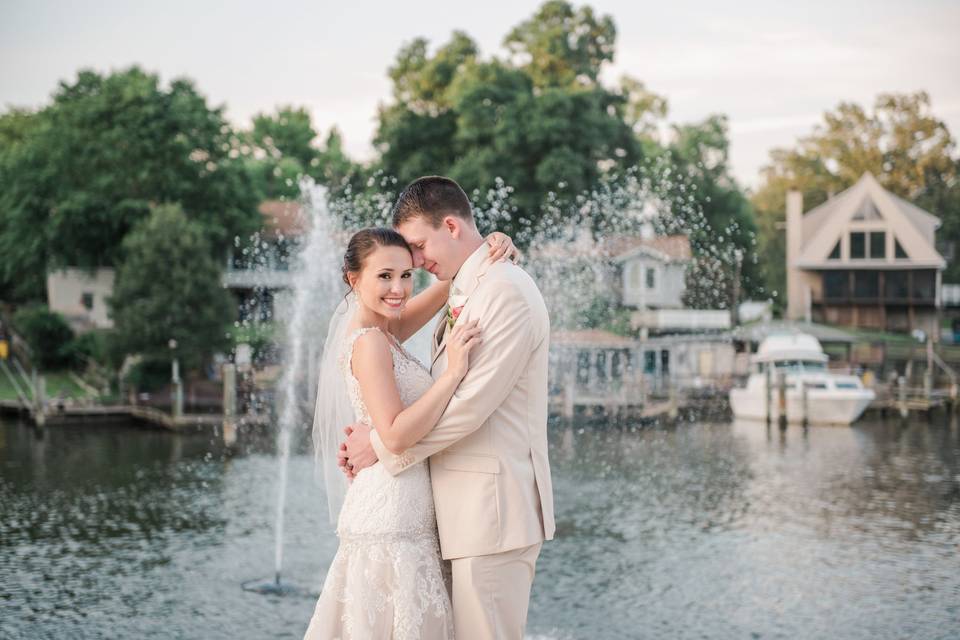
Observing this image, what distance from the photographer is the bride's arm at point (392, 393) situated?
418cm

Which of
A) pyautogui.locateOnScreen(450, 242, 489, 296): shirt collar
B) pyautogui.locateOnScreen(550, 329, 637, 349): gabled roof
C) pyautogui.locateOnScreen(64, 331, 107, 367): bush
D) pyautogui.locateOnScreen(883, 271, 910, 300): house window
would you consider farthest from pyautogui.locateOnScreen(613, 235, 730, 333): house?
pyautogui.locateOnScreen(450, 242, 489, 296): shirt collar

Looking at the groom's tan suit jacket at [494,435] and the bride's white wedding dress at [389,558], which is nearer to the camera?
the groom's tan suit jacket at [494,435]

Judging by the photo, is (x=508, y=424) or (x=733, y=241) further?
(x=733, y=241)

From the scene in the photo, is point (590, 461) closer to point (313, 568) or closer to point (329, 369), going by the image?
point (313, 568)

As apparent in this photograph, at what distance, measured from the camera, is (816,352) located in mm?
39625

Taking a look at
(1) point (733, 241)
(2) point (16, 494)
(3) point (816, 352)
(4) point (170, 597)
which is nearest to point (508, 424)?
(4) point (170, 597)

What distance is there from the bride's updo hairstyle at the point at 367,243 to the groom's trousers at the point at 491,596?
1.25m

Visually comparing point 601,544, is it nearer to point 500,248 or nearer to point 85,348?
point 500,248

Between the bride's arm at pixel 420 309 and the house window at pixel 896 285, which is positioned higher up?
the house window at pixel 896 285

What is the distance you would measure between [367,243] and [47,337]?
41857 millimetres

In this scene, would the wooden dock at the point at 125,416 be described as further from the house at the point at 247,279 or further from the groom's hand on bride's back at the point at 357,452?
the groom's hand on bride's back at the point at 357,452

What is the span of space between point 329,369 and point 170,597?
8743 mm

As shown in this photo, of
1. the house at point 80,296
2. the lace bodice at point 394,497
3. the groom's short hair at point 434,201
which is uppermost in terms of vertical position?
the house at point 80,296

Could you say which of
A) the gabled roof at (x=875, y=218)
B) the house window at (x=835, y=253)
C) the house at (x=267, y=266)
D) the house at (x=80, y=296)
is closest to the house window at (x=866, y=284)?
the gabled roof at (x=875, y=218)
